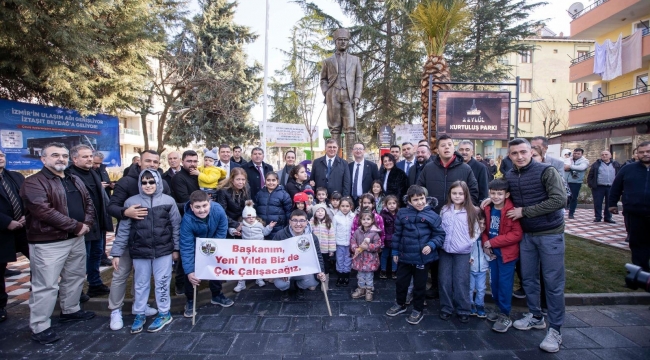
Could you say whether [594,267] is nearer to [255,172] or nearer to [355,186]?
[355,186]

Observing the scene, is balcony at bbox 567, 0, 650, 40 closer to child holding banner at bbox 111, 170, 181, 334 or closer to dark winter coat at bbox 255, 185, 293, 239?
dark winter coat at bbox 255, 185, 293, 239

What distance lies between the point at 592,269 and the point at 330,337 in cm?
493

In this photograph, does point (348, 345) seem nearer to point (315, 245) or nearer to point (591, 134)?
point (315, 245)

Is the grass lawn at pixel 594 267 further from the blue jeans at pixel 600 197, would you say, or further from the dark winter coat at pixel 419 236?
the blue jeans at pixel 600 197

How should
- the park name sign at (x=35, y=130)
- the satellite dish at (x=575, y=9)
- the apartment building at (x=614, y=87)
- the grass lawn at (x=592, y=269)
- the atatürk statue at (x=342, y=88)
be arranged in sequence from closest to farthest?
the grass lawn at (x=592, y=269)
the park name sign at (x=35, y=130)
the atatürk statue at (x=342, y=88)
the apartment building at (x=614, y=87)
the satellite dish at (x=575, y=9)

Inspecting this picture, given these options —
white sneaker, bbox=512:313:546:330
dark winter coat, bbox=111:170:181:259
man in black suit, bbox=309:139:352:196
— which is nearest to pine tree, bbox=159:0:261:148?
man in black suit, bbox=309:139:352:196

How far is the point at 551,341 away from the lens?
10.5 ft

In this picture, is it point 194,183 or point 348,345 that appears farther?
point 194,183

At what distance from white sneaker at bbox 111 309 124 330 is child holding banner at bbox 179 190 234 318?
0.70 metres

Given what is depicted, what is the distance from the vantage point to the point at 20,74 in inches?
276

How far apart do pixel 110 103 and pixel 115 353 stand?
8286 millimetres

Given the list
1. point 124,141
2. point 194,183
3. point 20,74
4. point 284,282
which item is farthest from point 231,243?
point 124,141

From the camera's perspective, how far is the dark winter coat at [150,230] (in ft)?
12.3

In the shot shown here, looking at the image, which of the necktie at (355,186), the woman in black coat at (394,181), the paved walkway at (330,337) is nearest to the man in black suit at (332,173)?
the necktie at (355,186)
